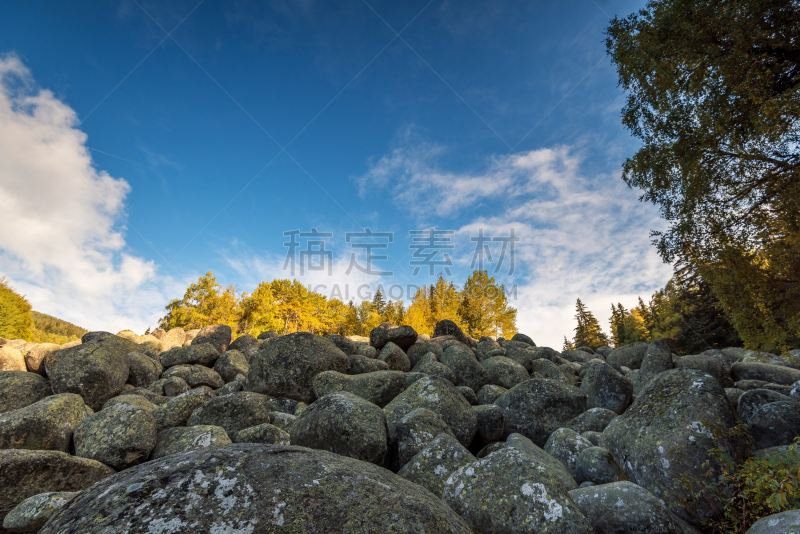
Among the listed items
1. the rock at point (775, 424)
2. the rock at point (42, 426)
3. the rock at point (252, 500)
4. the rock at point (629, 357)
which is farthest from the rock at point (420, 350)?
the rock at point (252, 500)

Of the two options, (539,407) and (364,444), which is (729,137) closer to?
(539,407)

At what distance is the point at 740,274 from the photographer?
8.76 m

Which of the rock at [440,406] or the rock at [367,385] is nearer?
the rock at [440,406]

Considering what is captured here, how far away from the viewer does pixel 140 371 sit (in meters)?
11.7

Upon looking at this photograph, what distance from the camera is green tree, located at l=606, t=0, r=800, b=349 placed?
7352 millimetres

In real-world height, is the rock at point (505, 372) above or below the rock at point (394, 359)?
below

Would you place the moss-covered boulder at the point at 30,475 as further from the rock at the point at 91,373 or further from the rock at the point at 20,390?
the rock at the point at 20,390

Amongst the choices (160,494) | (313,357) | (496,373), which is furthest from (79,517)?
(496,373)

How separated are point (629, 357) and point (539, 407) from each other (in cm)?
972

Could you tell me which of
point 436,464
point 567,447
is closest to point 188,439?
point 436,464

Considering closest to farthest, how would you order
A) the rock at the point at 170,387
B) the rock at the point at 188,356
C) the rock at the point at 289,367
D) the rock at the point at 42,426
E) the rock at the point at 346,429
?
the rock at the point at 346,429
the rock at the point at 42,426
the rock at the point at 289,367
the rock at the point at 170,387
the rock at the point at 188,356

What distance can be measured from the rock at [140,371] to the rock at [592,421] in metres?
12.5

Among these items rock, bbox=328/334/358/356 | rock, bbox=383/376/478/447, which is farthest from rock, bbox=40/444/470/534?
rock, bbox=328/334/358/356

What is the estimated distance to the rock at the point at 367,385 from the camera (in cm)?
910
